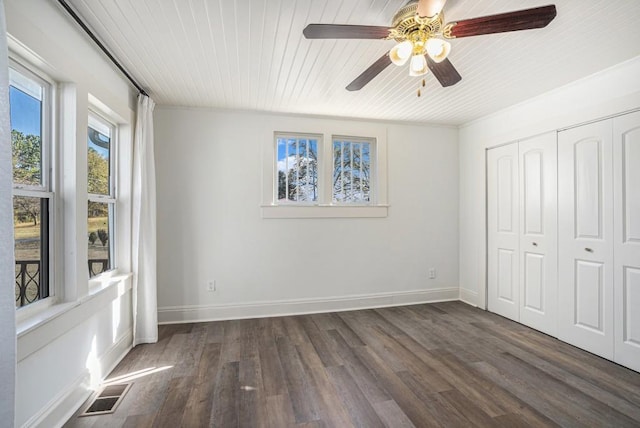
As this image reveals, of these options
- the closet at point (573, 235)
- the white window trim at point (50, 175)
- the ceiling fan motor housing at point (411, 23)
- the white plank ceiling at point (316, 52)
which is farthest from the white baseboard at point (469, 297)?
the white window trim at point (50, 175)

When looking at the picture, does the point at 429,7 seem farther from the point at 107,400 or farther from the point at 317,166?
the point at 107,400

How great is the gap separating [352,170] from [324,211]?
2.32ft

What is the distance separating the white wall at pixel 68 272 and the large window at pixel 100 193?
6.8 inches

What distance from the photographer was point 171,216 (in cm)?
322

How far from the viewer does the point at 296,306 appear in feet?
11.5

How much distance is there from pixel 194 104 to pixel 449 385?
3.57m

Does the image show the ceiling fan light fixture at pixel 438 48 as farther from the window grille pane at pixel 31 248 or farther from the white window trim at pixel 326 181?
the window grille pane at pixel 31 248

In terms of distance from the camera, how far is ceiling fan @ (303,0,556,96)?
134 centimetres

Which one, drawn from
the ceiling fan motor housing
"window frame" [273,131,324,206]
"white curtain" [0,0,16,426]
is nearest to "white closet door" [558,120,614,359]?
the ceiling fan motor housing

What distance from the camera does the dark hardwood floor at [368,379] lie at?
1.73m

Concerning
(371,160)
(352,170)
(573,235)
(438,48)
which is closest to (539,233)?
(573,235)

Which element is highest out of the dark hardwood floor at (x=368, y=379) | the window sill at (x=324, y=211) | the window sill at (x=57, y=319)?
the window sill at (x=324, y=211)

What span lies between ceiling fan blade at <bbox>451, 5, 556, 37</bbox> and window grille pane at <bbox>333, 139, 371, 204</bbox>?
2.30 metres

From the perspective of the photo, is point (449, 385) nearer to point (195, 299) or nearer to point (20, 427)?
point (20, 427)
